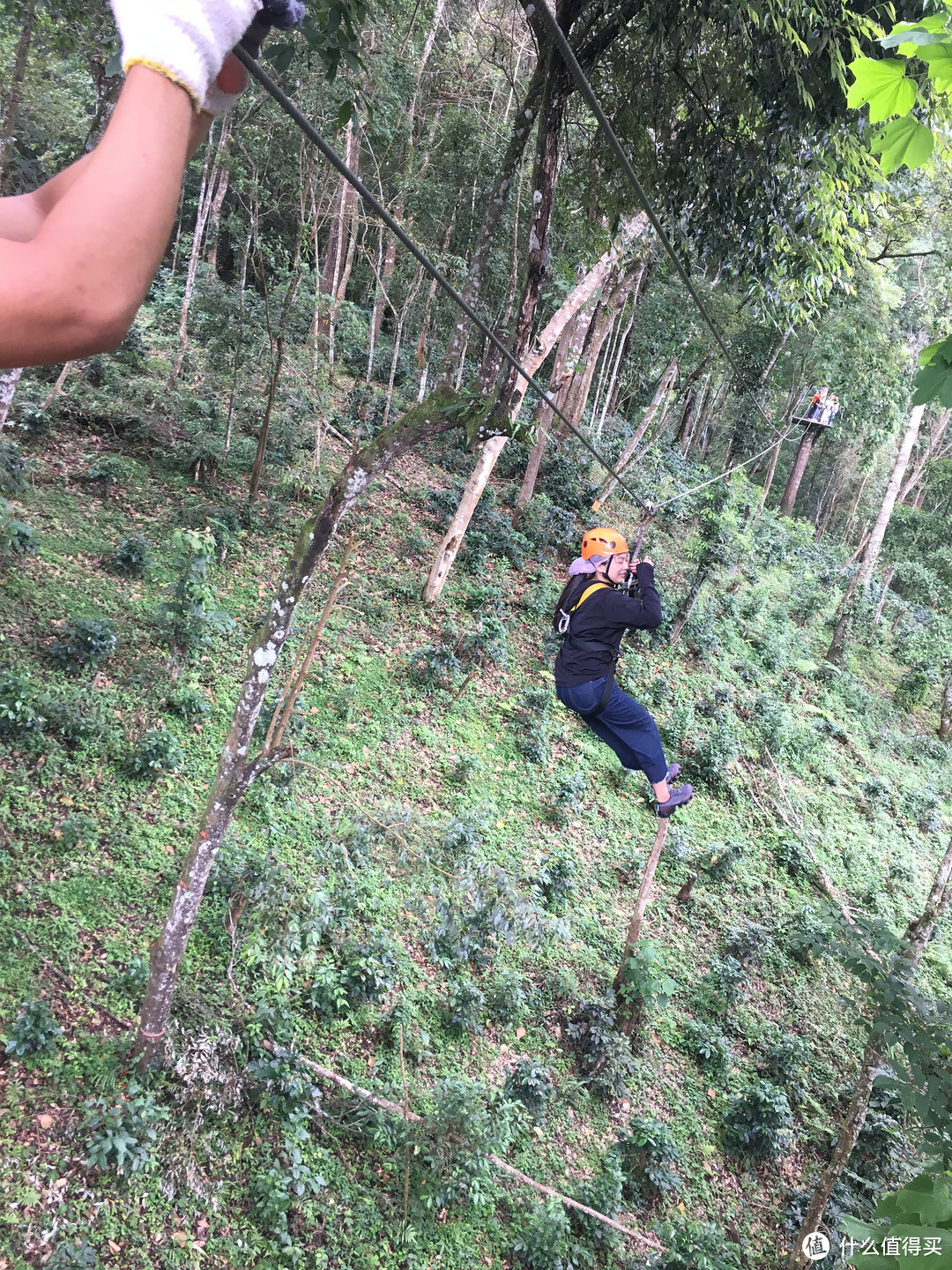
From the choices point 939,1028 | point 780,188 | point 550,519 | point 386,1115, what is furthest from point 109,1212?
point 550,519

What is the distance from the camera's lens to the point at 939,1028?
332cm

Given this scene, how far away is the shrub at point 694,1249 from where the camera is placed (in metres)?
4.28

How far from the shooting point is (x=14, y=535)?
5762 millimetres

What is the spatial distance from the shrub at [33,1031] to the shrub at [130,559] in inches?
159

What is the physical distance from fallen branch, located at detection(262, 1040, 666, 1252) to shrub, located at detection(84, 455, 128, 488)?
585cm

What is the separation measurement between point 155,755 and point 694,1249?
4.71 meters

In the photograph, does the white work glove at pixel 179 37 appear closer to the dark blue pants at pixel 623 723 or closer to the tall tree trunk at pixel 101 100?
the dark blue pants at pixel 623 723

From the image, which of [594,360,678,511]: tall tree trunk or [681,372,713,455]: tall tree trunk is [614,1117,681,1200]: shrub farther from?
→ [681,372,713,455]: tall tree trunk

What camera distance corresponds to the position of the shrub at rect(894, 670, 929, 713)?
15.6m

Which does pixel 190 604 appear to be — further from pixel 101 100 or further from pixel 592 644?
pixel 101 100

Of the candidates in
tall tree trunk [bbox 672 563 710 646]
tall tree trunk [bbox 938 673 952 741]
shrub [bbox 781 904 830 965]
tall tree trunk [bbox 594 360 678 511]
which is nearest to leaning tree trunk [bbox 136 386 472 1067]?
shrub [bbox 781 904 830 965]

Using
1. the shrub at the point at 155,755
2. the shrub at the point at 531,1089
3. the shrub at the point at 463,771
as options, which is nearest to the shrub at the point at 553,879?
the shrub at the point at 463,771

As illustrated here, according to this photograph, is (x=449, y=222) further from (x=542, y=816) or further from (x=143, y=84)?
(x=143, y=84)

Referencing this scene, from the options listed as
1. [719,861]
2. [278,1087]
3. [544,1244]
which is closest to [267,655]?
[278,1087]
